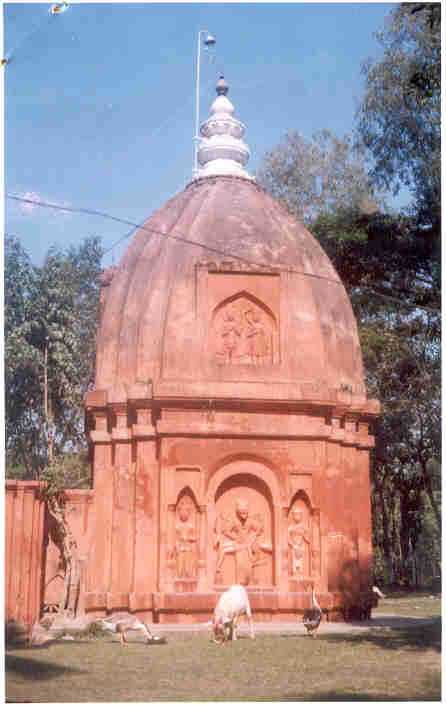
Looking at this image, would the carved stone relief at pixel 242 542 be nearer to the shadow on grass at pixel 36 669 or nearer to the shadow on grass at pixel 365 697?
the shadow on grass at pixel 36 669

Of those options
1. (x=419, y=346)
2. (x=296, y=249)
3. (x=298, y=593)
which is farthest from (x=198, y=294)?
(x=419, y=346)

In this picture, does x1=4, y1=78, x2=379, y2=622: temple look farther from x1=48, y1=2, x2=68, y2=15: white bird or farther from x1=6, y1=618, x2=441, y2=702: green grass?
x1=48, y1=2, x2=68, y2=15: white bird

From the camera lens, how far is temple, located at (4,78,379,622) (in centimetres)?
1571

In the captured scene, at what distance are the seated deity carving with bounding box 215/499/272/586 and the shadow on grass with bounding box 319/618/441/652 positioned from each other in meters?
2.44

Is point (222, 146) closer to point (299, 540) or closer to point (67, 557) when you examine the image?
point (299, 540)

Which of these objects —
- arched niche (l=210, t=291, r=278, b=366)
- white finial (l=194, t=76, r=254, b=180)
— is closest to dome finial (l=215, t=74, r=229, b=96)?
white finial (l=194, t=76, r=254, b=180)

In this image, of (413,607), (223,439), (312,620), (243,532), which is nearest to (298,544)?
(243,532)

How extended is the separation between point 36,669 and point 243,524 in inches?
252

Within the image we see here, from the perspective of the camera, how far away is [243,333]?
56.9 ft

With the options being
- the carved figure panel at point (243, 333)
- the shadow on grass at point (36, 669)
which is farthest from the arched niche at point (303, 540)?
the shadow on grass at point (36, 669)

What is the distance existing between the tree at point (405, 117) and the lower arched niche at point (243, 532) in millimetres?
6073

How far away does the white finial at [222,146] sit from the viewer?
66.8 feet

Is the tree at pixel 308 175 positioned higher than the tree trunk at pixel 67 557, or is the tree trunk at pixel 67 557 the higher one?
the tree at pixel 308 175
